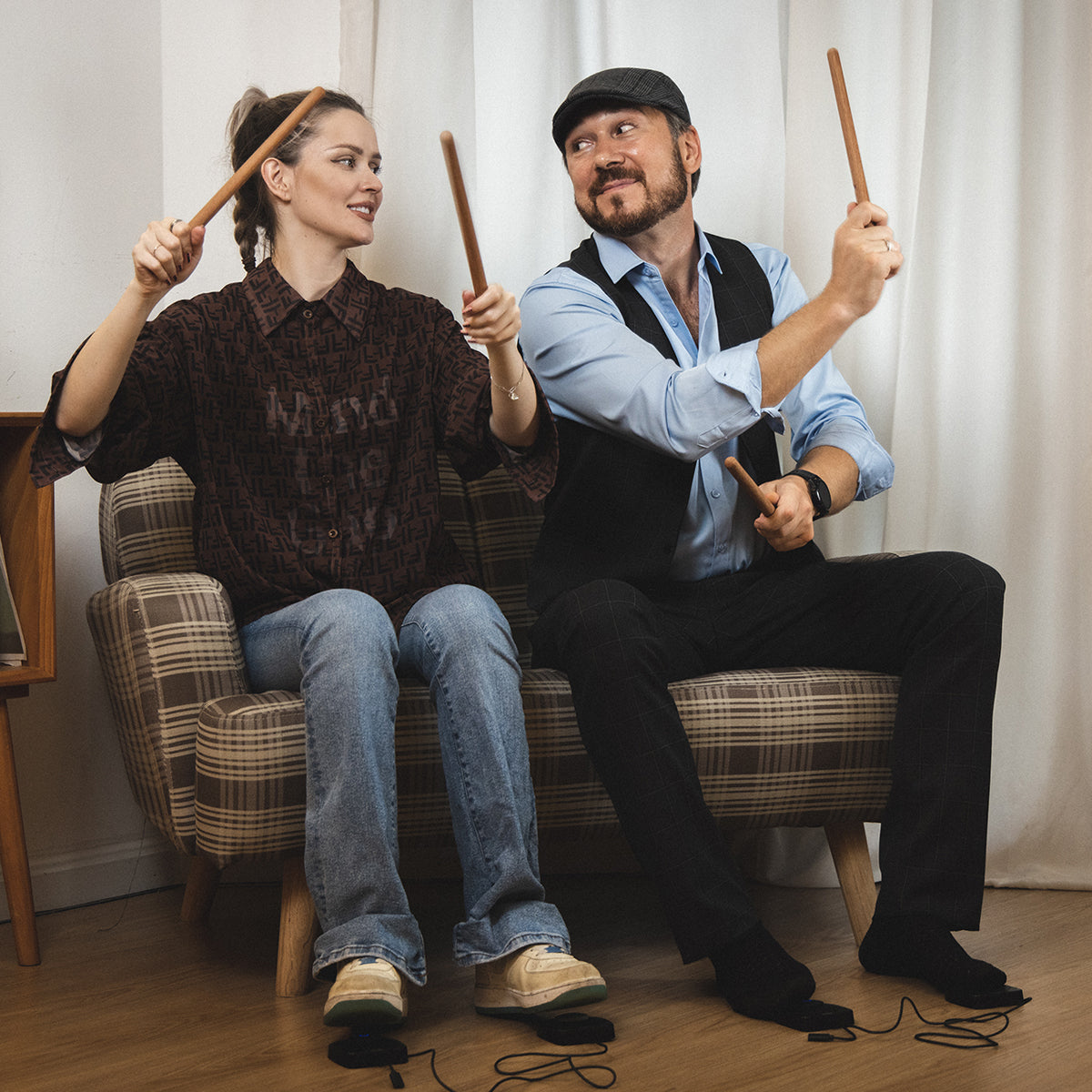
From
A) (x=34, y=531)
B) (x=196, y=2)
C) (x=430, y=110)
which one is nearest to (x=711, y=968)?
(x=34, y=531)

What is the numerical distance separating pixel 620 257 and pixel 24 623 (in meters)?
0.95

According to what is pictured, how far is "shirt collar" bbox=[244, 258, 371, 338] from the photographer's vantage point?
161 centimetres

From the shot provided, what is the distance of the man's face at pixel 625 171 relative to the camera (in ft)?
5.73

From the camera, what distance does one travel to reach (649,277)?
1.72 m

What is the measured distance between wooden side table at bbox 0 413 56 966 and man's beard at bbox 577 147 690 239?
83 cm

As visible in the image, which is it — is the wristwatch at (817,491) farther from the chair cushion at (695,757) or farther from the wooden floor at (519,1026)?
the wooden floor at (519,1026)

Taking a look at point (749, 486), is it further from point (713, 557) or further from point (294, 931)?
point (294, 931)

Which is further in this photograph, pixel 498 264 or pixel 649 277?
A: pixel 498 264

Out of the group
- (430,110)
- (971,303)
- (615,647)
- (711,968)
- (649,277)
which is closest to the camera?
(615,647)

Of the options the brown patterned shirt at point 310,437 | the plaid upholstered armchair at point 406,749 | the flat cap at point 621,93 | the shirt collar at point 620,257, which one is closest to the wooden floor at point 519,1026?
the plaid upholstered armchair at point 406,749

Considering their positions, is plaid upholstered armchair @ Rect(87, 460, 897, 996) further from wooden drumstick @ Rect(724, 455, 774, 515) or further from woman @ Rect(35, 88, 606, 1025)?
wooden drumstick @ Rect(724, 455, 774, 515)

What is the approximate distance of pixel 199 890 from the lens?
1.73 metres

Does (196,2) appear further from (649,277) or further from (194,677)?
(194,677)

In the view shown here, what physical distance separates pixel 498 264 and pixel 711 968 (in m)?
1.20
